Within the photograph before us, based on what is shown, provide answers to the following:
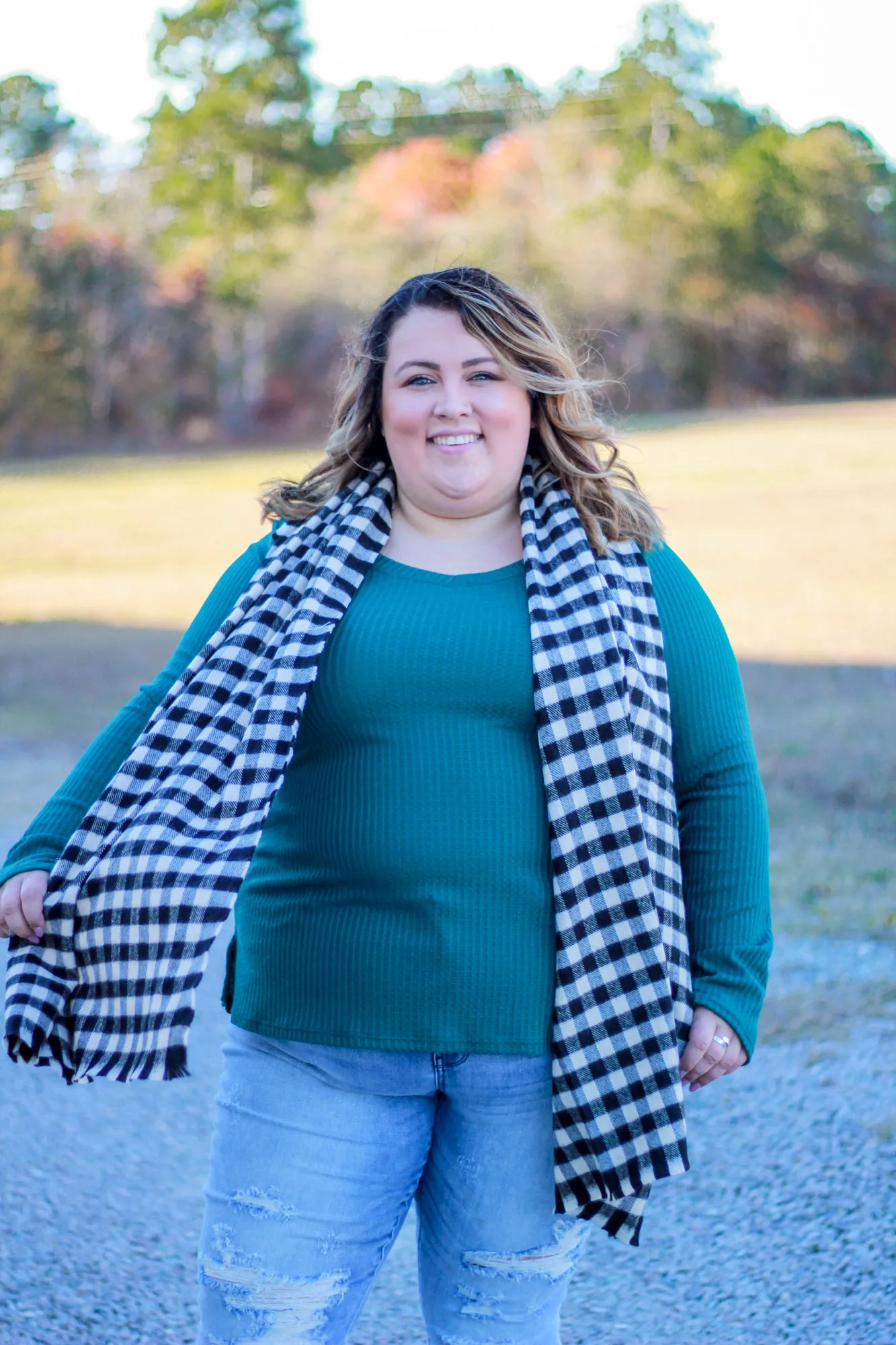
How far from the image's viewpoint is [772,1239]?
3264 millimetres

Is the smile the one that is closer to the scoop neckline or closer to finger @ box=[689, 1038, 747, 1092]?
the scoop neckline

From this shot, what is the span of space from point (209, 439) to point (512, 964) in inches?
1499

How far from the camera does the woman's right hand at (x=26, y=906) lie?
1966 millimetres

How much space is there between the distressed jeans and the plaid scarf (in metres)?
0.07

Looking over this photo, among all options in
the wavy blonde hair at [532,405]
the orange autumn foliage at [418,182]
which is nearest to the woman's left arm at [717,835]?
the wavy blonde hair at [532,405]

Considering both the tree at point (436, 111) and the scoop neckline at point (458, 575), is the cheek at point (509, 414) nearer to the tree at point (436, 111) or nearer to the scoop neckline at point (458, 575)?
the scoop neckline at point (458, 575)

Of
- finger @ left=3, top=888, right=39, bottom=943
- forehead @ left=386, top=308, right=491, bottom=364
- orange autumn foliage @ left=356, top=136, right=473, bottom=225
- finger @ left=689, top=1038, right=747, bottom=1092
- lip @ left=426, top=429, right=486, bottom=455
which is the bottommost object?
finger @ left=689, top=1038, right=747, bottom=1092

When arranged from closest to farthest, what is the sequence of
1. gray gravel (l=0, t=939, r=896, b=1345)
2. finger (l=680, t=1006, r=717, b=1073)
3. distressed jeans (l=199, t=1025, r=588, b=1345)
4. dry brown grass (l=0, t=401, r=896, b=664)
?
distressed jeans (l=199, t=1025, r=588, b=1345), finger (l=680, t=1006, r=717, b=1073), gray gravel (l=0, t=939, r=896, b=1345), dry brown grass (l=0, t=401, r=896, b=664)

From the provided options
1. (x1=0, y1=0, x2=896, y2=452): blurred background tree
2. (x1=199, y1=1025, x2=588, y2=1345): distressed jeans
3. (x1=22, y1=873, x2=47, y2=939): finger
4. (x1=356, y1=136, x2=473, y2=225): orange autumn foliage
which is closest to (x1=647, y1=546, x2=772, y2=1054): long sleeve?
(x1=199, y1=1025, x2=588, y2=1345): distressed jeans

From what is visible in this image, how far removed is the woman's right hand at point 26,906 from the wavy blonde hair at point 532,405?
705 mm

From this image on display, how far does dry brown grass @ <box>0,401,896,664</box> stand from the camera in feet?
44.3

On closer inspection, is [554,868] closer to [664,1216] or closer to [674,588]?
[674,588]

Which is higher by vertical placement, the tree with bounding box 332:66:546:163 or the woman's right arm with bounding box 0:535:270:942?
the tree with bounding box 332:66:546:163

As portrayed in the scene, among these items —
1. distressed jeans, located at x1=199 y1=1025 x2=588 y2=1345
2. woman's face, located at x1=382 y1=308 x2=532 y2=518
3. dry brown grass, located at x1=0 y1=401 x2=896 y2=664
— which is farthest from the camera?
dry brown grass, located at x1=0 y1=401 x2=896 y2=664
